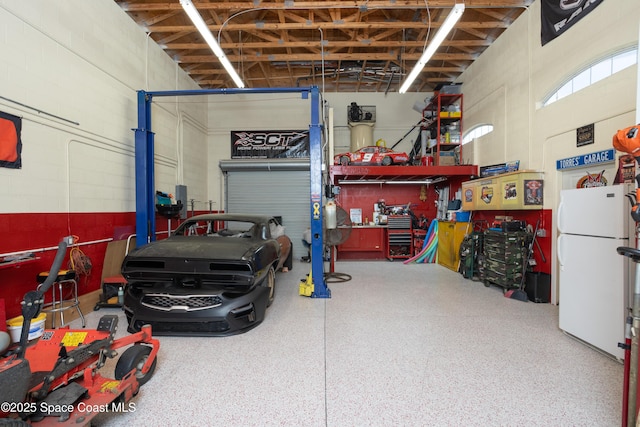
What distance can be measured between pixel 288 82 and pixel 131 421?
7957 millimetres

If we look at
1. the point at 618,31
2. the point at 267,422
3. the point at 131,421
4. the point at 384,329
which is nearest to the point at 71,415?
the point at 131,421

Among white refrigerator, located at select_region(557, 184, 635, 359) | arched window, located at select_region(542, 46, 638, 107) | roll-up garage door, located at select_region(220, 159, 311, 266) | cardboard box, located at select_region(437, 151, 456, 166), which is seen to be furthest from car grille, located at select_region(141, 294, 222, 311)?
cardboard box, located at select_region(437, 151, 456, 166)

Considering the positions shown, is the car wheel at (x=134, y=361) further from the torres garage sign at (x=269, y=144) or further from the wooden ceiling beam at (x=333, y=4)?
the torres garage sign at (x=269, y=144)

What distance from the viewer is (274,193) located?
820 centimetres

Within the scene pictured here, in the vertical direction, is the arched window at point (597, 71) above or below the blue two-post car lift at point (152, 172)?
above

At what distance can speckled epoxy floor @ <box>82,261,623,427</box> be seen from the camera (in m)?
1.91

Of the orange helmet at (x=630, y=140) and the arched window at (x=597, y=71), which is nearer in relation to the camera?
the orange helmet at (x=630, y=140)

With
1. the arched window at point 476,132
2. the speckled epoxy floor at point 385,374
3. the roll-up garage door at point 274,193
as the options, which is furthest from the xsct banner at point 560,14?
the roll-up garage door at point 274,193

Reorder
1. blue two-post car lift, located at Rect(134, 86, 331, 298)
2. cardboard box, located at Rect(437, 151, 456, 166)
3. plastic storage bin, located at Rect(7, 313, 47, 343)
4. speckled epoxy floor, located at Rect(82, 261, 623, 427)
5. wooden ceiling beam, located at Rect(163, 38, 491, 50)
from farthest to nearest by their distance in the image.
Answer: cardboard box, located at Rect(437, 151, 456, 166)
wooden ceiling beam, located at Rect(163, 38, 491, 50)
blue two-post car lift, located at Rect(134, 86, 331, 298)
plastic storage bin, located at Rect(7, 313, 47, 343)
speckled epoxy floor, located at Rect(82, 261, 623, 427)

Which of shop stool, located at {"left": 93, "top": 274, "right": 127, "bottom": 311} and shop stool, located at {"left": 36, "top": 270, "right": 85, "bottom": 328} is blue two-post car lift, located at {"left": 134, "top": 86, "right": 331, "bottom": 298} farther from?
shop stool, located at {"left": 36, "top": 270, "right": 85, "bottom": 328}

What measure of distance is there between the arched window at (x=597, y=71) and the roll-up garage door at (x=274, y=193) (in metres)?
5.44

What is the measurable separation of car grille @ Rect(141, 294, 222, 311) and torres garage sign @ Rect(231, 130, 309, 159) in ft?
18.9

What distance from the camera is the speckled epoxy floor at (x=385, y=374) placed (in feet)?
6.25

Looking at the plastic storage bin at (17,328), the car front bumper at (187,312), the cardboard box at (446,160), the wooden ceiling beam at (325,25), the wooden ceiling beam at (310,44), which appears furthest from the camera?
the cardboard box at (446,160)
